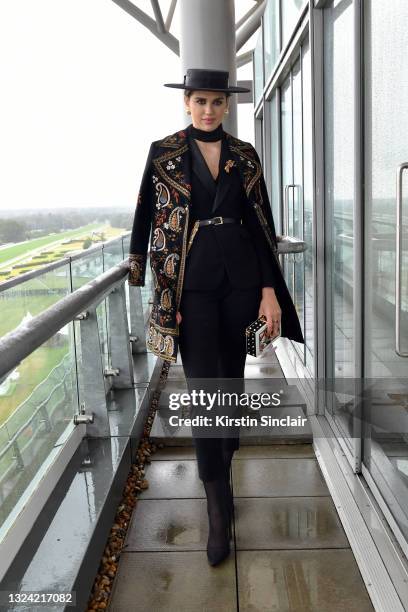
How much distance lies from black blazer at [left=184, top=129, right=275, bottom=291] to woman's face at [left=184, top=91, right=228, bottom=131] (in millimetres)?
68

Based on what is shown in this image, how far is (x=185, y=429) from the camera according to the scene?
3307 millimetres

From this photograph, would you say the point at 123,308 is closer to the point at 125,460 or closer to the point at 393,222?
the point at 125,460

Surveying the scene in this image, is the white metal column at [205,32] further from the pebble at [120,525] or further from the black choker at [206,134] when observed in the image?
the black choker at [206,134]

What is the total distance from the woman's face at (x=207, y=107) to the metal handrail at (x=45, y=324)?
71 cm

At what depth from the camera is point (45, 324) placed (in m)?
1.71

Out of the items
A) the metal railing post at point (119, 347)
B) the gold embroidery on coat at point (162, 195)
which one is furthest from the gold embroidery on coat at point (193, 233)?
the metal railing post at point (119, 347)

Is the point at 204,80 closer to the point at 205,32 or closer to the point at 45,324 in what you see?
the point at 45,324

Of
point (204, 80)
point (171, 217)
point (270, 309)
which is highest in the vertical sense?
point (204, 80)

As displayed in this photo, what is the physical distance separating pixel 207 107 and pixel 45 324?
0.89 meters

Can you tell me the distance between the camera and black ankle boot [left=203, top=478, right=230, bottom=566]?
212 cm

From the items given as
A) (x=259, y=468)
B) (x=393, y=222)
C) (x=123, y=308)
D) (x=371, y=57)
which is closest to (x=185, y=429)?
(x=259, y=468)

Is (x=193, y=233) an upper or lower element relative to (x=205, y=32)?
lower

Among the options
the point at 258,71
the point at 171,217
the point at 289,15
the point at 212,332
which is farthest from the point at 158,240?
the point at 258,71

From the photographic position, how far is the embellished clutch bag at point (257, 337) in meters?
2.08
